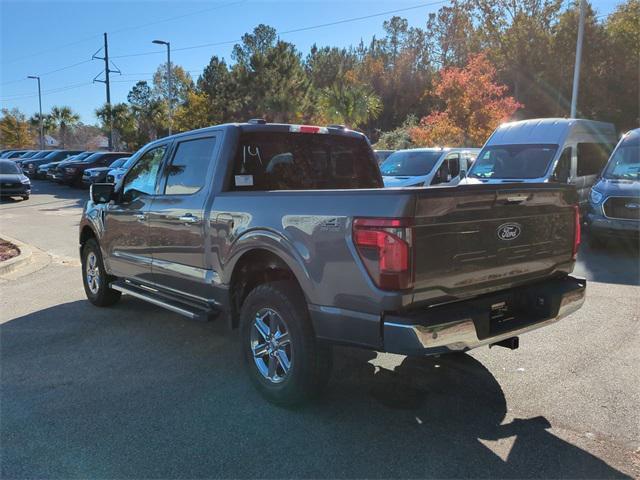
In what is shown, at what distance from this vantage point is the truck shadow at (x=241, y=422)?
3035 mm

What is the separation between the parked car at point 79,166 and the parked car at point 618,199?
71.7 ft

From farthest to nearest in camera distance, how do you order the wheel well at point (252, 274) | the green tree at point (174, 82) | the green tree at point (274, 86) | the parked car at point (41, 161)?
1. the green tree at point (174, 82)
2. the green tree at point (274, 86)
3. the parked car at point (41, 161)
4. the wheel well at point (252, 274)

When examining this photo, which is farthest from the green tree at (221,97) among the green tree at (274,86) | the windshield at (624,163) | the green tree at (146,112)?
the windshield at (624,163)

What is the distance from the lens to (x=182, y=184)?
4.86 m

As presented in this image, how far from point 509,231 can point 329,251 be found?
120cm

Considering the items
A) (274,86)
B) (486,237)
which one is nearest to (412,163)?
(486,237)

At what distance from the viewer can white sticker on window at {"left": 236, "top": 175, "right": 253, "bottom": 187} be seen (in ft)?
14.6

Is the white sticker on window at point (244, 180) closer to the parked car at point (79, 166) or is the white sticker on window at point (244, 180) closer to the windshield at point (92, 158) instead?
the parked car at point (79, 166)

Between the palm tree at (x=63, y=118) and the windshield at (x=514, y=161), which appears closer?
the windshield at (x=514, y=161)

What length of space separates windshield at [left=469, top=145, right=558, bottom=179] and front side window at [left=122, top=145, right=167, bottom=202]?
26.5 feet

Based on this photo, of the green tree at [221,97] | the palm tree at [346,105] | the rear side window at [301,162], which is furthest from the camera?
the green tree at [221,97]

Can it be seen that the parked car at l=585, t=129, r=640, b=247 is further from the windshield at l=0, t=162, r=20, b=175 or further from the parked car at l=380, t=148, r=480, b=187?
the windshield at l=0, t=162, r=20, b=175

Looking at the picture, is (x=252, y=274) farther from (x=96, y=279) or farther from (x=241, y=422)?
(x=96, y=279)

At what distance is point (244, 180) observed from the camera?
4484 mm
